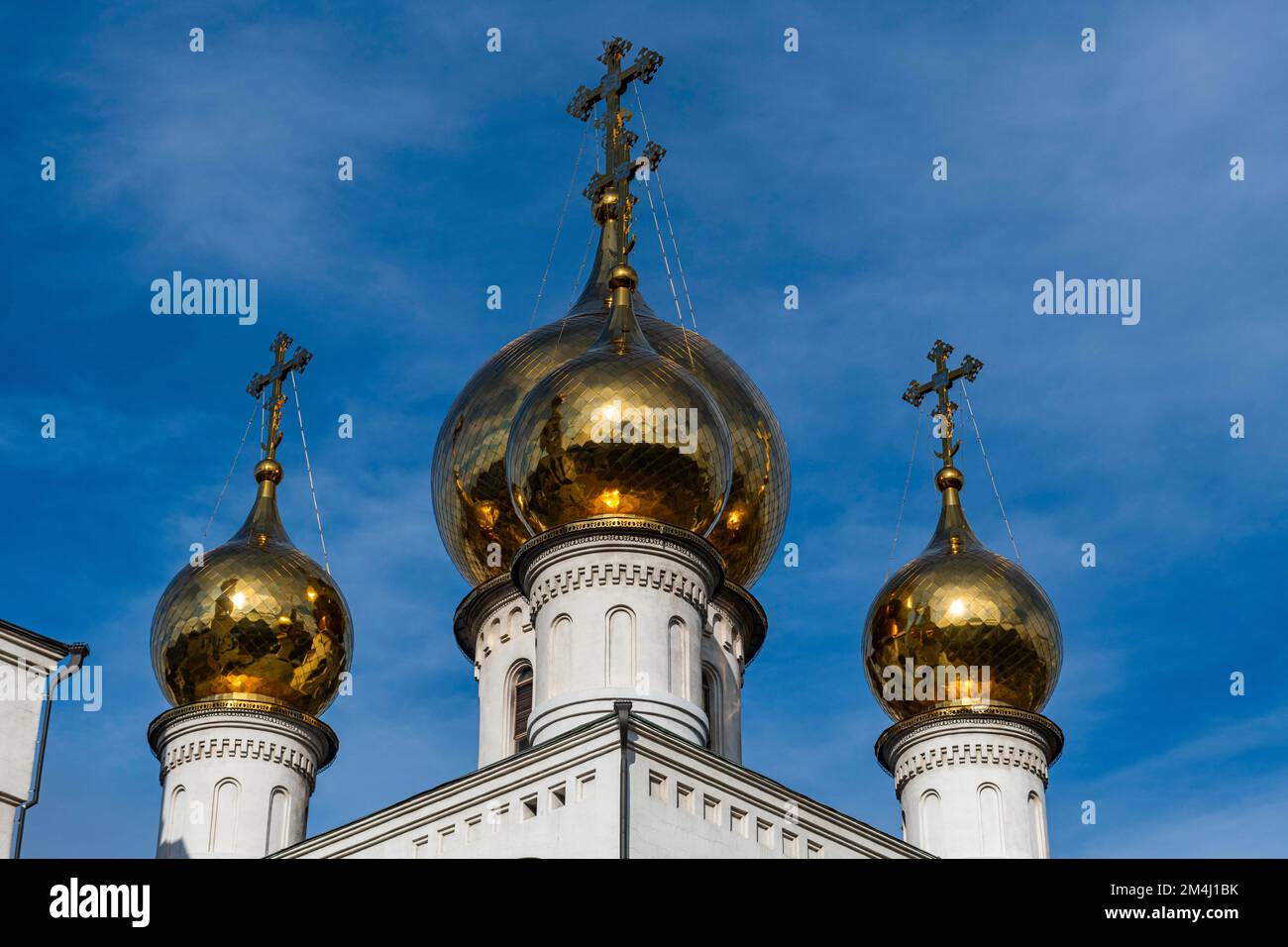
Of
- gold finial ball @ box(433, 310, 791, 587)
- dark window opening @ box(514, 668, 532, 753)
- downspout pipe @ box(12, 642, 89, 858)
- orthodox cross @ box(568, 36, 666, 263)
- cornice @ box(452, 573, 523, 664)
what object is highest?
orthodox cross @ box(568, 36, 666, 263)

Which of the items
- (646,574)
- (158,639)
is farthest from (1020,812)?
(158,639)

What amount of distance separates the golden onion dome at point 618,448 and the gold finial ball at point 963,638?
3.85 meters

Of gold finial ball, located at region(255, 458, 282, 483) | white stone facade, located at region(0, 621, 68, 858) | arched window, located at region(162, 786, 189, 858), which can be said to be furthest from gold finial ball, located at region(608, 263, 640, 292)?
white stone facade, located at region(0, 621, 68, 858)

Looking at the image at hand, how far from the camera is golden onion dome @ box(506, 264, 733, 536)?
1870 cm

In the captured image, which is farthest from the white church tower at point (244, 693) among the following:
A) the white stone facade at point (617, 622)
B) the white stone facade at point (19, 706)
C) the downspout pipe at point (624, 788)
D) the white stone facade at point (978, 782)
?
the white stone facade at point (19, 706)

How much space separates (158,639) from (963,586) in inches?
319

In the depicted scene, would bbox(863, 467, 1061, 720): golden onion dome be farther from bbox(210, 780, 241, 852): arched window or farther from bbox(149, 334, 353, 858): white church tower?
bbox(210, 780, 241, 852): arched window

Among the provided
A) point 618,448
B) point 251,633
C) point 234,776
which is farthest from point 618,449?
point 234,776

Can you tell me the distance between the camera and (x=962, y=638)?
22.1 meters

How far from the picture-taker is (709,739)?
67.1 ft

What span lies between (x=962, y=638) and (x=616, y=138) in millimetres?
6425

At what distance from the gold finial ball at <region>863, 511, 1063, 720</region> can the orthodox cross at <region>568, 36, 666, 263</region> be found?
463 centimetres
